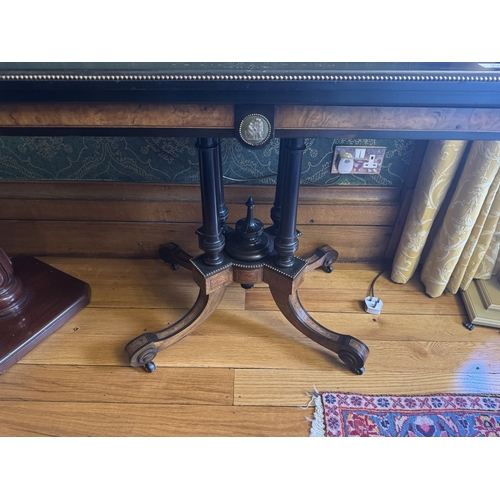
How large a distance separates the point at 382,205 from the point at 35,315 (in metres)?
1.20

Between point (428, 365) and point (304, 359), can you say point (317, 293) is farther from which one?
point (428, 365)

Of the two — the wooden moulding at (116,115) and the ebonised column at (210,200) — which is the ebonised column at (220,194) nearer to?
the ebonised column at (210,200)

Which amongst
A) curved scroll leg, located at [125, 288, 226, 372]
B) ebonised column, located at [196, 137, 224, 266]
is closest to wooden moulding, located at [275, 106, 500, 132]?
ebonised column, located at [196, 137, 224, 266]

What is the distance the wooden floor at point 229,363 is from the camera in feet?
3.39

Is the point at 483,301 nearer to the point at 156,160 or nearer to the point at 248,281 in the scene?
the point at 248,281

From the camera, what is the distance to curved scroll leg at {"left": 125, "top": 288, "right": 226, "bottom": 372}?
3.61 feet

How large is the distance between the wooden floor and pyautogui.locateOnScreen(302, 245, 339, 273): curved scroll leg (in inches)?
2.5

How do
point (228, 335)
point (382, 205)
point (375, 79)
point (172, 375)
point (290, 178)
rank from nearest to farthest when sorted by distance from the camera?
point (375, 79), point (290, 178), point (172, 375), point (228, 335), point (382, 205)

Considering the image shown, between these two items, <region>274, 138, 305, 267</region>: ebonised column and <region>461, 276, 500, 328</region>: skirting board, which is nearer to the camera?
<region>274, 138, 305, 267</region>: ebonised column

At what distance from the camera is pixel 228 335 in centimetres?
124

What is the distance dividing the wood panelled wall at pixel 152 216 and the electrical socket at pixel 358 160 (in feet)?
0.22

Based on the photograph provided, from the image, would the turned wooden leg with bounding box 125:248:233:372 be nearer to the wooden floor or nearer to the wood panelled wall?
the wooden floor

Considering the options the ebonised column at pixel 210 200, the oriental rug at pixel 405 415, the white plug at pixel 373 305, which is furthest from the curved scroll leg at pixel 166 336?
the white plug at pixel 373 305
